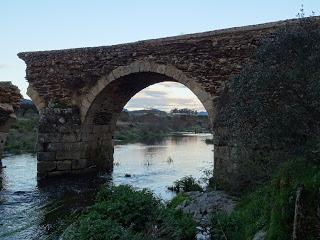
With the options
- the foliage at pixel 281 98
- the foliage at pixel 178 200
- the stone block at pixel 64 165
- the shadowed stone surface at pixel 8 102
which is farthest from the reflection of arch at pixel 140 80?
the foliage at pixel 281 98

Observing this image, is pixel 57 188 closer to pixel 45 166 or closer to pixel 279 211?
pixel 45 166

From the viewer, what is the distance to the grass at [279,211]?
12.3ft

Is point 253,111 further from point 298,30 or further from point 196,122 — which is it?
point 196,122

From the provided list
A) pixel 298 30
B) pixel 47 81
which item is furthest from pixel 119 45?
pixel 298 30

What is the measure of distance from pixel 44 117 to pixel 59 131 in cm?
68

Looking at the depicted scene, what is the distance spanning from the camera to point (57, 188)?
39.6 feet

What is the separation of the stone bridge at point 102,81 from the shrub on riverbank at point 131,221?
420 centimetres

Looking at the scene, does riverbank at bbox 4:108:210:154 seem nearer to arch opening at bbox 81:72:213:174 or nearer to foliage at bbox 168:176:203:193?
arch opening at bbox 81:72:213:174

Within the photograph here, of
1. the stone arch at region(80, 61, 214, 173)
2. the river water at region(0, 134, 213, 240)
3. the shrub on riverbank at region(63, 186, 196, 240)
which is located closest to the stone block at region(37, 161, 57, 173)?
the river water at region(0, 134, 213, 240)

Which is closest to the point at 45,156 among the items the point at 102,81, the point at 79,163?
the point at 79,163

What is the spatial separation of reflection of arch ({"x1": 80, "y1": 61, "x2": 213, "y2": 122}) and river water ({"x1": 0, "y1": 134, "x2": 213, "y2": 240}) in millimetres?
2559

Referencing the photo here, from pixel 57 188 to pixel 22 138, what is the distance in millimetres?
13910

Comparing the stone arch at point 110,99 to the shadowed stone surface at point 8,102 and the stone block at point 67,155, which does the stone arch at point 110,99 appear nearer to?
the stone block at point 67,155

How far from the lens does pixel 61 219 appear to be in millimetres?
8484
